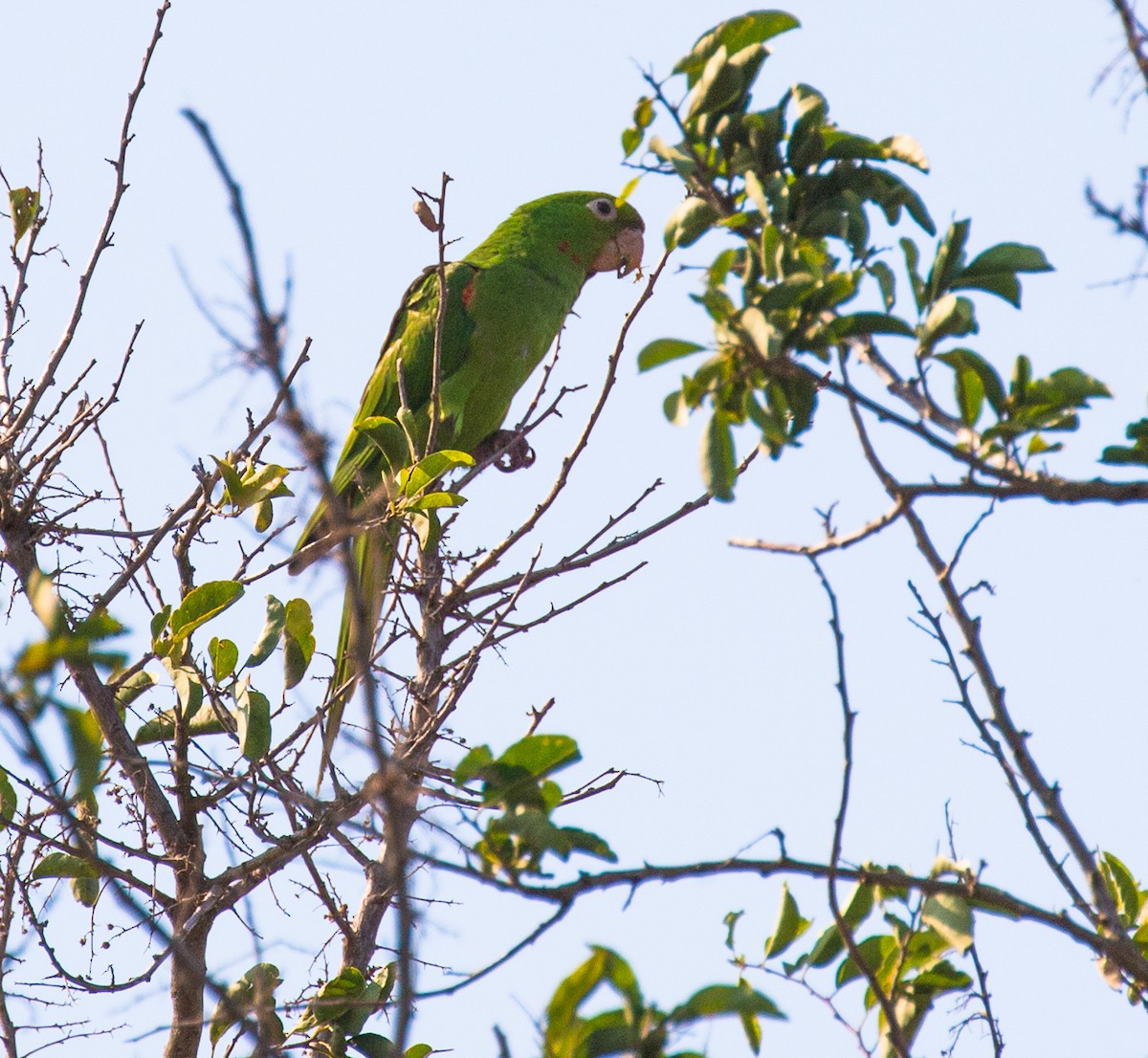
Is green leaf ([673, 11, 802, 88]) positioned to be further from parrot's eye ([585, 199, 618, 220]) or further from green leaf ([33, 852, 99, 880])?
parrot's eye ([585, 199, 618, 220])

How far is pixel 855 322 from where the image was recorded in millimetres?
1458

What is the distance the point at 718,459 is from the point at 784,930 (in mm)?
713

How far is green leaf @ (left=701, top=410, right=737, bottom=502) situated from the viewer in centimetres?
144

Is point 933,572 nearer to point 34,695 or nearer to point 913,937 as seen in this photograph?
point 913,937

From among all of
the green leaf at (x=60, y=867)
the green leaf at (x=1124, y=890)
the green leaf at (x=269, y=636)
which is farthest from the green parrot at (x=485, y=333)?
the green leaf at (x=1124, y=890)

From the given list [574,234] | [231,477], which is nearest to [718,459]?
[231,477]

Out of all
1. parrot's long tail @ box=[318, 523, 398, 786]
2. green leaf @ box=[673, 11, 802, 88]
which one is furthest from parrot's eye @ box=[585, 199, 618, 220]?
green leaf @ box=[673, 11, 802, 88]

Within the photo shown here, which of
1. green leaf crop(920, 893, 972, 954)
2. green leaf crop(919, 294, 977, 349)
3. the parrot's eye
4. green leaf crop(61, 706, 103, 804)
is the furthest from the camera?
the parrot's eye

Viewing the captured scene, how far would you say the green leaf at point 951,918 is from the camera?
5.01 feet

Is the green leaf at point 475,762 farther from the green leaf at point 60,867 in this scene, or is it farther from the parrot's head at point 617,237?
the parrot's head at point 617,237

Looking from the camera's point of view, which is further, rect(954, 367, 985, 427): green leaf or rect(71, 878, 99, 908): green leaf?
rect(71, 878, 99, 908): green leaf

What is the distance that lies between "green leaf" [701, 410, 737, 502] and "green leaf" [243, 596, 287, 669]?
142 cm

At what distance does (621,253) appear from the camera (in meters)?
5.45

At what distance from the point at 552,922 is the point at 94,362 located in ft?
8.04
